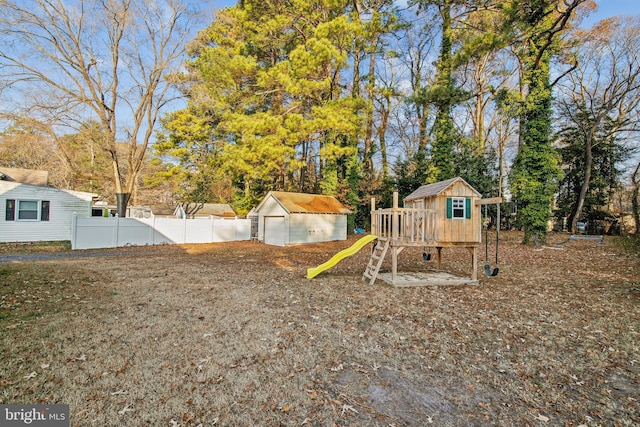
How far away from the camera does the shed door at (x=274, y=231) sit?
18.2 metres

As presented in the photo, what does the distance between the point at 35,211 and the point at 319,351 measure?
19527 millimetres

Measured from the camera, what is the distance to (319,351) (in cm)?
428

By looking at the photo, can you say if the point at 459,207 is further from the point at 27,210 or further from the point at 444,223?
the point at 27,210

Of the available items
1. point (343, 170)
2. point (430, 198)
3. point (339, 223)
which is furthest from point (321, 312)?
point (343, 170)

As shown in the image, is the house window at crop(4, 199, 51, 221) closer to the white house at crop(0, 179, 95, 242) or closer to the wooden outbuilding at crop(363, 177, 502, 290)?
the white house at crop(0, 179, 95, 242)

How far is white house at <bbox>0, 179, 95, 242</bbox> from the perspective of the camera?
15.5 meters

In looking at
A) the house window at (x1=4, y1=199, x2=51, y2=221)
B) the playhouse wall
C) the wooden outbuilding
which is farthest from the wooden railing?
the house window at (x1=4, y1=199, x2=51, y2=221)

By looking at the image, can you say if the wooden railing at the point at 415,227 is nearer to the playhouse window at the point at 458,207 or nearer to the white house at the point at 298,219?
the playhouse window at the point at 458,207

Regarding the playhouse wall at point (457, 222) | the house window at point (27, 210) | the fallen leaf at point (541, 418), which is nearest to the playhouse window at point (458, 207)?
the playhouse wall at point (457, 222)

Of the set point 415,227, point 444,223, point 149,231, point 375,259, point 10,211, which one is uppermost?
point 10,211

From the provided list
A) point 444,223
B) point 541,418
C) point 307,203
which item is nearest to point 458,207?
point 444,223

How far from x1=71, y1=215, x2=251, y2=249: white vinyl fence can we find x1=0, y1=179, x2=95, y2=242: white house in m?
4.50

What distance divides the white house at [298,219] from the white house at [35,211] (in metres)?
10.5

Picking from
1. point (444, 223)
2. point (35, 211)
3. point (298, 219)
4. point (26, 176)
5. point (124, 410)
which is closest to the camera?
point (124, 410)
